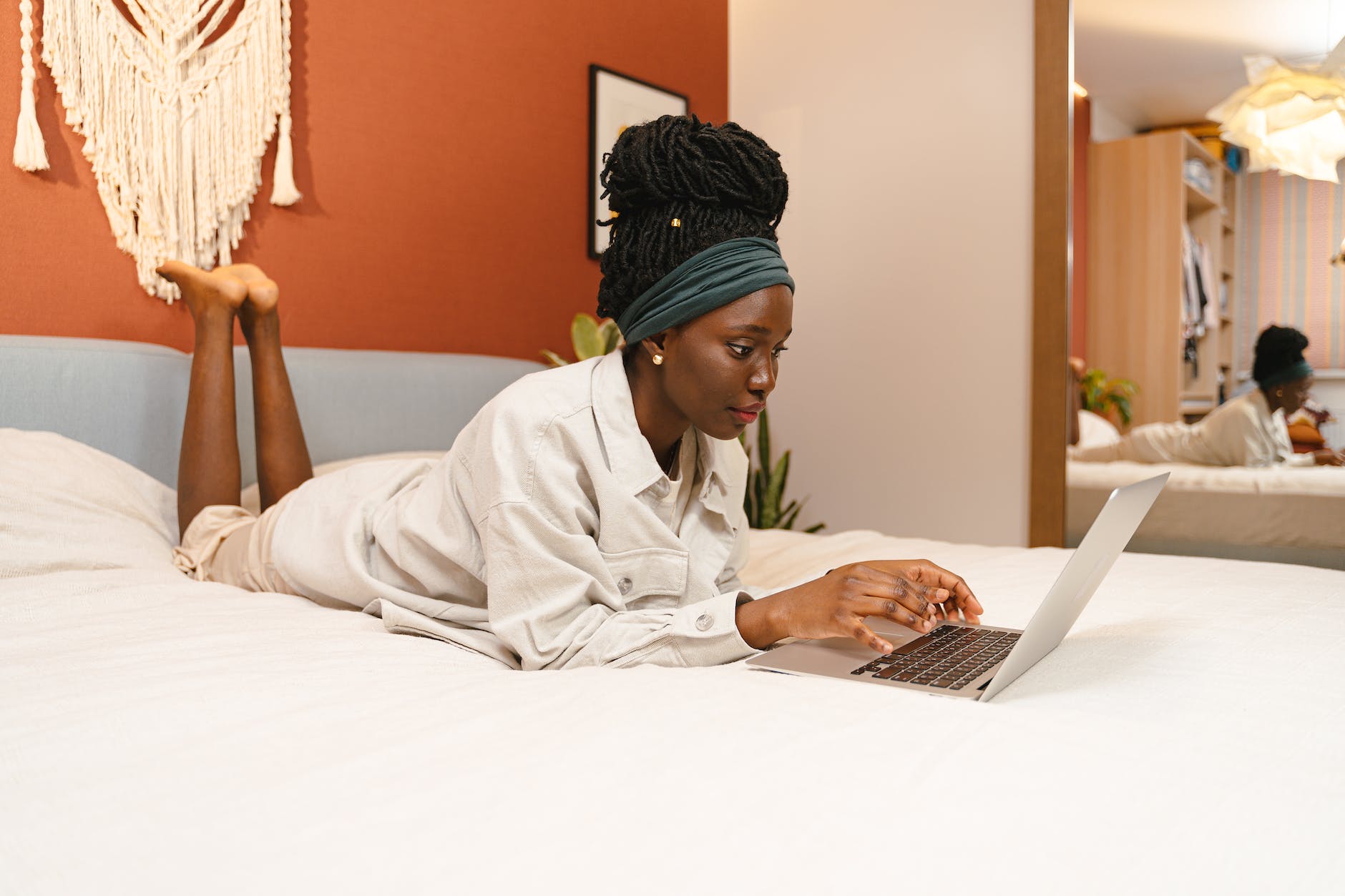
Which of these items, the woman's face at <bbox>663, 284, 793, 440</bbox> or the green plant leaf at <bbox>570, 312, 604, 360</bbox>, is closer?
the woman's face at <bbox>663, 284, 793, 440</bbox>

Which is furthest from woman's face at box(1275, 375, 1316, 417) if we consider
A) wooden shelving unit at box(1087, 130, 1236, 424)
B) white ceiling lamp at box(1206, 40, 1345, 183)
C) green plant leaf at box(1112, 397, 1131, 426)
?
white ceiling lamp at box(1206, 40, 1345, 183)

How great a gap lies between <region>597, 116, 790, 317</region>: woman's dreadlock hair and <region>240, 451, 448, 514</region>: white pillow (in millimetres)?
839

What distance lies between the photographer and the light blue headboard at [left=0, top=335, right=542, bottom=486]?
Result: 1.88 meters

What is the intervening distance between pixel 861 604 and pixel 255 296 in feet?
4.87

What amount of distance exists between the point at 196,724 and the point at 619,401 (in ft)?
2.11

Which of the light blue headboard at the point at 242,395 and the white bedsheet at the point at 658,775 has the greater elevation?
the light blue headboard at the point at 242,395

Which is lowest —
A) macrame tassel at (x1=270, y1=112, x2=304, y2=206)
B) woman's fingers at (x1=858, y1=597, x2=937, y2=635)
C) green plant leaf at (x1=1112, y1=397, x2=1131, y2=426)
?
woman's fingers at (x1=858, y1=597, x2=937, y2=635)

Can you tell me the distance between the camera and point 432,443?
98.1 inches

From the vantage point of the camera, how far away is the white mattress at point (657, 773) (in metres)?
0.62

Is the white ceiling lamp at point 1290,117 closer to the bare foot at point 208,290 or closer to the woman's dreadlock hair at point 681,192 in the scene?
the woman's dreadlock hair at point 681,192

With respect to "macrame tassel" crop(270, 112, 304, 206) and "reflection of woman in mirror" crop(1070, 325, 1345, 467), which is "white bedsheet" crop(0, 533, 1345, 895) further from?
"reflection of woman in mirror" crop(1070, 325, 1345, 467)

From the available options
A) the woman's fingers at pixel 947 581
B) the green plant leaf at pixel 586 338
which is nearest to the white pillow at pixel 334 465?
the green plant leaf at pixel 586 338

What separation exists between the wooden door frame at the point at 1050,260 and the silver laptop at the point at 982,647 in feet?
6.60

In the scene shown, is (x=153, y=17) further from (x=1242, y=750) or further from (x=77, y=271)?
(x=1242, y=750)
